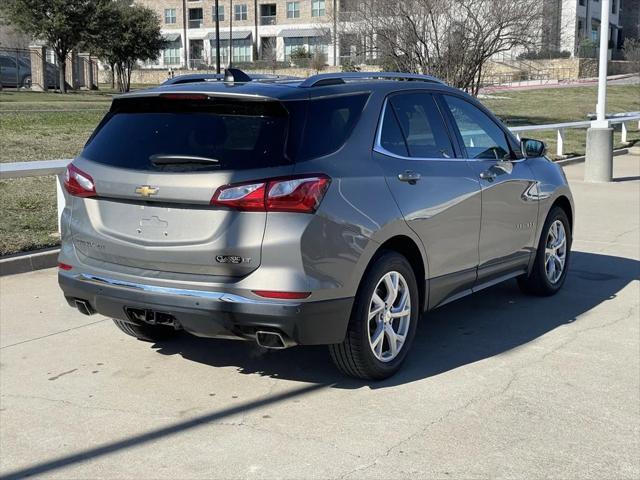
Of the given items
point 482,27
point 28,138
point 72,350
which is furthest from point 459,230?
point 482,27

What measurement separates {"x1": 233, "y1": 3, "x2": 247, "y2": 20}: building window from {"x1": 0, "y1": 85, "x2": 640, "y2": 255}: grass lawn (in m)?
48.9

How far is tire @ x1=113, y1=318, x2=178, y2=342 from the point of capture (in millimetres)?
5699

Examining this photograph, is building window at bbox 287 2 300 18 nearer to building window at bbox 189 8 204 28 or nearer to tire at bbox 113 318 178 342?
building window at bbox 189 8 204 28

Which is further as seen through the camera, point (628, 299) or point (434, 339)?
point (628, 299)

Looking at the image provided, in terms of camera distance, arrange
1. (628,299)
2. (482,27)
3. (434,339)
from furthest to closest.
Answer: (482,27) → (628,299) → (434,339)

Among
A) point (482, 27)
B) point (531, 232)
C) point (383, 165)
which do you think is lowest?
point (531, 232)

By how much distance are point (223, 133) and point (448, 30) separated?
62.6 ft

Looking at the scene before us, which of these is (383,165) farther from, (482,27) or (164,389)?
(482,27)

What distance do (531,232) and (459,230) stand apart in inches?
51.6

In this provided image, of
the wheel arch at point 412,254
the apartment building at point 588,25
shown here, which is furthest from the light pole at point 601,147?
the apartment building at point 588,25

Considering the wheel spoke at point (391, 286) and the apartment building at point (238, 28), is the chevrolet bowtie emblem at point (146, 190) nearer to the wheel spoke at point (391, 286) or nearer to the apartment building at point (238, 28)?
the wheel spoke at point (391, 286)

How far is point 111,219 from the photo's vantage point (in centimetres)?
472

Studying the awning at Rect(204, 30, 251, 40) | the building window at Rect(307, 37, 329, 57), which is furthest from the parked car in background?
the awning at Rect(204, 30, 251, 40)

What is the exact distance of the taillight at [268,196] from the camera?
4.31 meters
